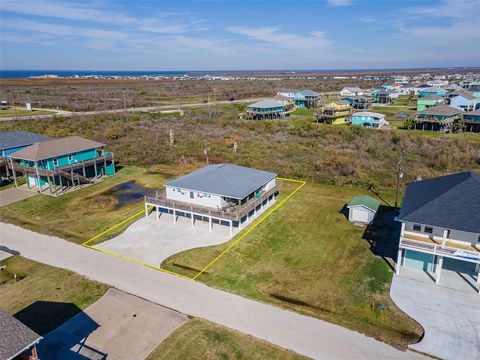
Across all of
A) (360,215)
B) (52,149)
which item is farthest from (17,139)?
(360,215)

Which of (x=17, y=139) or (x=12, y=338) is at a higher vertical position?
(x=17, y=139)

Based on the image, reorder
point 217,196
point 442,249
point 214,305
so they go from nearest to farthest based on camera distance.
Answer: point 214,305, point 442,249, point 217,196

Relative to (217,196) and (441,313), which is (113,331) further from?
(441,313)

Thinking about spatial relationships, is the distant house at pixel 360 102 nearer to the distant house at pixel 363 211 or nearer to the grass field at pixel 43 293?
the distant house at pixel 363 211

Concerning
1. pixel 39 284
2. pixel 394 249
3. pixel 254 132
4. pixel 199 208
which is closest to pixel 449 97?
pixel 254 132

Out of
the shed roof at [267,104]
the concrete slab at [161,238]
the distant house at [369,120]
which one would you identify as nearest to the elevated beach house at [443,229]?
the concrete slab at [161,238]
